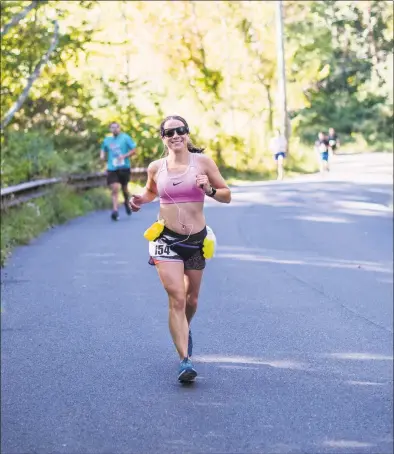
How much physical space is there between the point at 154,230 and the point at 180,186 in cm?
19

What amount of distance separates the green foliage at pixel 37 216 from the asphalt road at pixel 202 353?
37 centimetres

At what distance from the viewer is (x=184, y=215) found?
3.57 m

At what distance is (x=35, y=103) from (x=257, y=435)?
22.3 m

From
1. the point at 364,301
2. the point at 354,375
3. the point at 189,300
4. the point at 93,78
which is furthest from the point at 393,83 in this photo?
the point at 189,300

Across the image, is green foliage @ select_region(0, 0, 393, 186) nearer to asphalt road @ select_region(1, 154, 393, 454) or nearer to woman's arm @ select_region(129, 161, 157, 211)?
woman's arm @ select_region(129, 161, 157, 211)

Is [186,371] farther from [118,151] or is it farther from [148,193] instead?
[148,193]

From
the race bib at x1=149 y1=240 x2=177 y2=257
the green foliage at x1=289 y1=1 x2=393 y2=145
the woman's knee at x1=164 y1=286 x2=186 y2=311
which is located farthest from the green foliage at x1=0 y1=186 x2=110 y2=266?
the green foliage at x1=289 y1=1 x2=393 y2=145

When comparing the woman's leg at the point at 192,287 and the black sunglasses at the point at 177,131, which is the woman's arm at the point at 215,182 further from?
the woman's leg at the point at 192,287

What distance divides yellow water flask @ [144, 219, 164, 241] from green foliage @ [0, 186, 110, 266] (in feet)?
40.9

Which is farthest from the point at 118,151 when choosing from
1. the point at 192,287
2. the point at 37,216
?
the point at 37,216

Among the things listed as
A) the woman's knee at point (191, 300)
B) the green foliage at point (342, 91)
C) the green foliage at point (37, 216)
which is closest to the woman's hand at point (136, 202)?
the woman's knee at point (191, 300)

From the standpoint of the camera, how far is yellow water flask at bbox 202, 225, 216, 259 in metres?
3.80

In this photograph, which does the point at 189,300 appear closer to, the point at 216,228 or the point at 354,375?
the point at 354,375

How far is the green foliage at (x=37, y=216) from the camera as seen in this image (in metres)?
17.6
